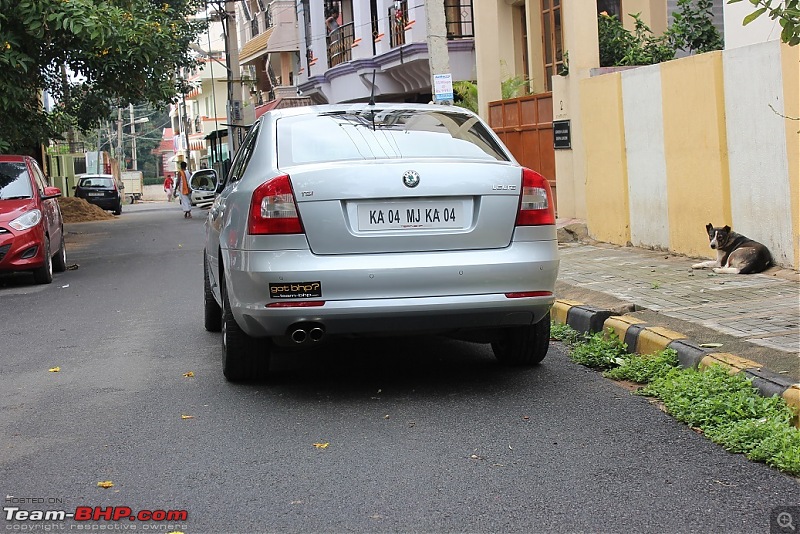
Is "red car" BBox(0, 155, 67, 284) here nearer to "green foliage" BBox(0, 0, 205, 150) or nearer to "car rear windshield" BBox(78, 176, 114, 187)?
"green foliage" BBox(0, 0, 205, 150)

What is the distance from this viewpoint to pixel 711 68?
10.8 m

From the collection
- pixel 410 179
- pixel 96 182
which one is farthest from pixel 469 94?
→ pixel 96 182

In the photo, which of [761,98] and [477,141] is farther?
[761,98]

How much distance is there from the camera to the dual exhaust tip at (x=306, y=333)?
577cm

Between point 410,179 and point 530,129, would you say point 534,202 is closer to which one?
point 410,179

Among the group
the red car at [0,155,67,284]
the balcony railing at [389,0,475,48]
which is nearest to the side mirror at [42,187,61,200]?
the red car at [0,155,67,284]

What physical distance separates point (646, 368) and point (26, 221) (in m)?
9.04

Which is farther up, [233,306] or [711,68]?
[711,68]

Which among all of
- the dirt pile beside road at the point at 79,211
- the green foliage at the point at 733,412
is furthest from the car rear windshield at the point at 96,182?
the green foliage at the point at 733,412

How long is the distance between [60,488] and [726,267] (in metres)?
7.07

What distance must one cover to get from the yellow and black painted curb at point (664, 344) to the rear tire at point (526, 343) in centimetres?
71

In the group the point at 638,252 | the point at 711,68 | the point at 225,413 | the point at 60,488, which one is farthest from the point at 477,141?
the point at 638,252

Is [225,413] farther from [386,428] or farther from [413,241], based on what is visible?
[413,241]

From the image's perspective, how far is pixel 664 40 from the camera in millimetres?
15953
